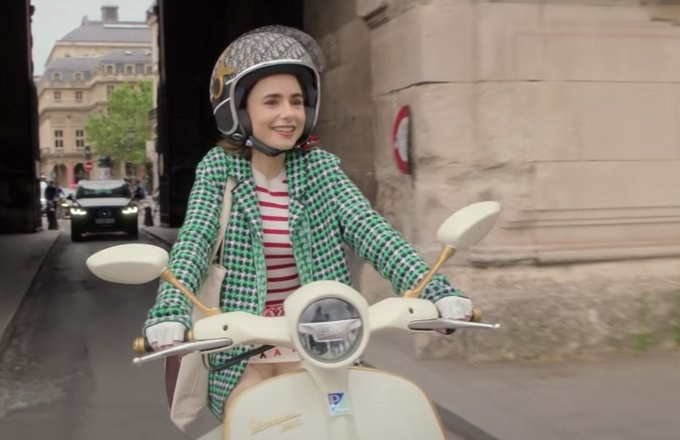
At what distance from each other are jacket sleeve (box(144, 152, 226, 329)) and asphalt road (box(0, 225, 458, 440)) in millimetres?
3291

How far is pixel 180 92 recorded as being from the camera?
1083 inches

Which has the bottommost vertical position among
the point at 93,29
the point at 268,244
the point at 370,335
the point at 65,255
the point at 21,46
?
the point at 65,255

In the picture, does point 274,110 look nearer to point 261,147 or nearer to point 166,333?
point 261,147

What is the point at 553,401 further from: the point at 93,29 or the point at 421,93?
the point at 93,29

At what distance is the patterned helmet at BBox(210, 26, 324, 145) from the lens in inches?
104

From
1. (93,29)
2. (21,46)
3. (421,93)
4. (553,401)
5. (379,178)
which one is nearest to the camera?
(553,401)

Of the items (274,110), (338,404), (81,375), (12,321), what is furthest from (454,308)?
(12,321)

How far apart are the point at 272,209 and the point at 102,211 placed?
23.7 metres

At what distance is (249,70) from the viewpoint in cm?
264

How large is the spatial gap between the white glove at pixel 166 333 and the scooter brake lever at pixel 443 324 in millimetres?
558

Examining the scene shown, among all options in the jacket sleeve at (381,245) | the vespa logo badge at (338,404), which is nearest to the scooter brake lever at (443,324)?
the jacket sleeve at (381,245)

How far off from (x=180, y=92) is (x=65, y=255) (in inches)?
335

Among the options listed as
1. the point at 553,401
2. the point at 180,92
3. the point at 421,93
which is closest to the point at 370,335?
the point at 553,401

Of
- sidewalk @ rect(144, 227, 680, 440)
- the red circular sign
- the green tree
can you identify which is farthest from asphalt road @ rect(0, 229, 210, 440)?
the green tree
